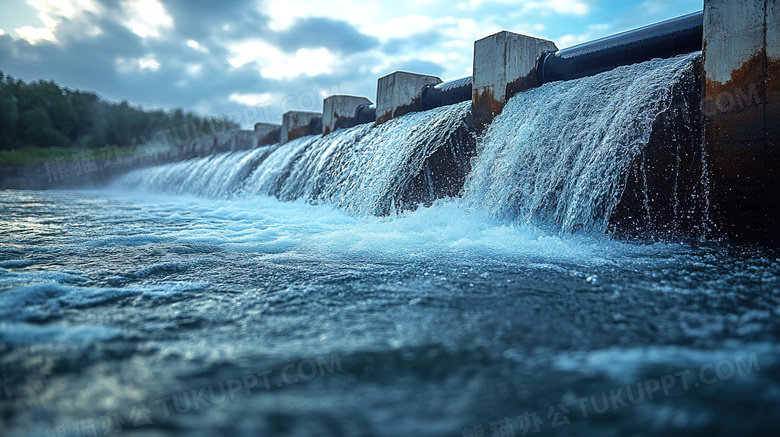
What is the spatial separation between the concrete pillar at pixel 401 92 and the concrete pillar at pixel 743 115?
5181mm

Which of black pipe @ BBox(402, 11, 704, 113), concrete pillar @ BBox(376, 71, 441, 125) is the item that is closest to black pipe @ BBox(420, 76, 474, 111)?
concrete pillar @ BBox(376, 71, 441, 125)

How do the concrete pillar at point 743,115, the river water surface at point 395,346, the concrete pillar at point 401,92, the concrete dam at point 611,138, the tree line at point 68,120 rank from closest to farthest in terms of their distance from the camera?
the river water surface at point 395,346 < the concrete pillar at point 743,115 < the concrete dam at point 611,138 < the concrete pillar at point 401,92 < the tree line at point 68,120

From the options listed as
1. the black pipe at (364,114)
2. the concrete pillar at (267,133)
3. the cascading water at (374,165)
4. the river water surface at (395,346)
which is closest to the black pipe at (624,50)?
the cascading water at (374,165)

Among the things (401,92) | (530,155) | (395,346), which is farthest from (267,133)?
(395,346)

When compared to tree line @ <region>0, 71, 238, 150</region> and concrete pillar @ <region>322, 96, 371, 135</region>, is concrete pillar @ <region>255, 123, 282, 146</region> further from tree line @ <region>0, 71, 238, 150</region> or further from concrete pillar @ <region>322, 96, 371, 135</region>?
tree line @ <region>0, 71, 238, 150</region>

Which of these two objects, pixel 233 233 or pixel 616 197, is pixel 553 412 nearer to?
pixel 616 197

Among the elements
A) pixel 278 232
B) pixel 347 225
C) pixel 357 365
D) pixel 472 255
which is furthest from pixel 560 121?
pixel 357 365

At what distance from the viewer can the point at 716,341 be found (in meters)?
1.57

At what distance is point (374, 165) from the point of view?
23.8 ft

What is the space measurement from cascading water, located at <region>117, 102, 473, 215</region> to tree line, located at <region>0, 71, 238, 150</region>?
28832mm

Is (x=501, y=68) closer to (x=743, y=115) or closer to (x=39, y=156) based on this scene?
(x=743, y=115)

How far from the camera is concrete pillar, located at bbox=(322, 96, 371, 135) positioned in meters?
11.1

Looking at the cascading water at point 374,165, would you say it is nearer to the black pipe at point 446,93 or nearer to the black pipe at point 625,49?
the black pipe at point 446,93

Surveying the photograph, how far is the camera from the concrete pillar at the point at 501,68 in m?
6.20
